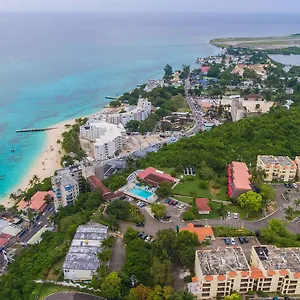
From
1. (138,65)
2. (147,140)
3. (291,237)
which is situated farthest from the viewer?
(138,65)

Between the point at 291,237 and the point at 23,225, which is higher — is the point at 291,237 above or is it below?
above

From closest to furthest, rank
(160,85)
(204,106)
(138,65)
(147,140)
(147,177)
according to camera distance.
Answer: (147,177) < (147,140) < (204,106) < (160,85) < (138,65)

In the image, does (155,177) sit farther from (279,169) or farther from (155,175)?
(279,169)

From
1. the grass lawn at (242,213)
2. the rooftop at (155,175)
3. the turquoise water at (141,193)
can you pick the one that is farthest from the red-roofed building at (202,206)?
the rooftop at (155,175)

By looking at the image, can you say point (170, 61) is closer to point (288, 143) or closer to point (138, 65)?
point (138, 65)

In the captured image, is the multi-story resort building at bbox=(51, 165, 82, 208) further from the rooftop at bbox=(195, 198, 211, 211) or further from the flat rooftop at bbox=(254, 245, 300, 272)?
the flat rooftop at bbox=(254, 245, 300, 272)

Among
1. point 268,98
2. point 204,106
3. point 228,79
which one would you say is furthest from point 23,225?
point 228,79
